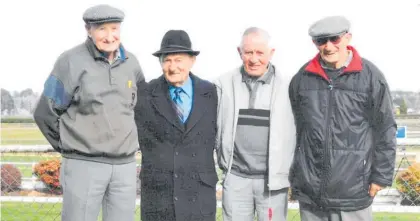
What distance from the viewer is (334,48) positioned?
3342mm

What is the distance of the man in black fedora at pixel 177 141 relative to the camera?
3.42 meters

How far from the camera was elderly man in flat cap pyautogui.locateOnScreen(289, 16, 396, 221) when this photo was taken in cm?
331

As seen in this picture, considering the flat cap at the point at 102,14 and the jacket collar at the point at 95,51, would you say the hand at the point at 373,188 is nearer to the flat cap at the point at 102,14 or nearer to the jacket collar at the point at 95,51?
the jacket collar at the point at 95,51

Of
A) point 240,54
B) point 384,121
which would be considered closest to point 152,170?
point 240,54

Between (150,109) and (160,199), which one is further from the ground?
(150,109)

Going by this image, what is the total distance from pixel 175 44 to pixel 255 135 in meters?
0.72

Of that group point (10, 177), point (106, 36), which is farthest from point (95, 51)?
point (10, 177)

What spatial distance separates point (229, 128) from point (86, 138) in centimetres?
85

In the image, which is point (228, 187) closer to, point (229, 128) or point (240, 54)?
point (229, 128)

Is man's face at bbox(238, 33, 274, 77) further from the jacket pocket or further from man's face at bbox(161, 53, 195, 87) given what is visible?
the jacket pocket

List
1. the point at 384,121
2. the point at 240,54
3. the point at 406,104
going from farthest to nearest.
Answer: the point at 406,104, the point at 240,54, the point at 384,121

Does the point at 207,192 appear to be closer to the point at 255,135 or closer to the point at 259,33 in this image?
the point at 255,135

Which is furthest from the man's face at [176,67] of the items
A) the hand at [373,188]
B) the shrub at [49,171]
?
the shrub at [49,171]

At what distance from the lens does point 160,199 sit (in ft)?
11.3
